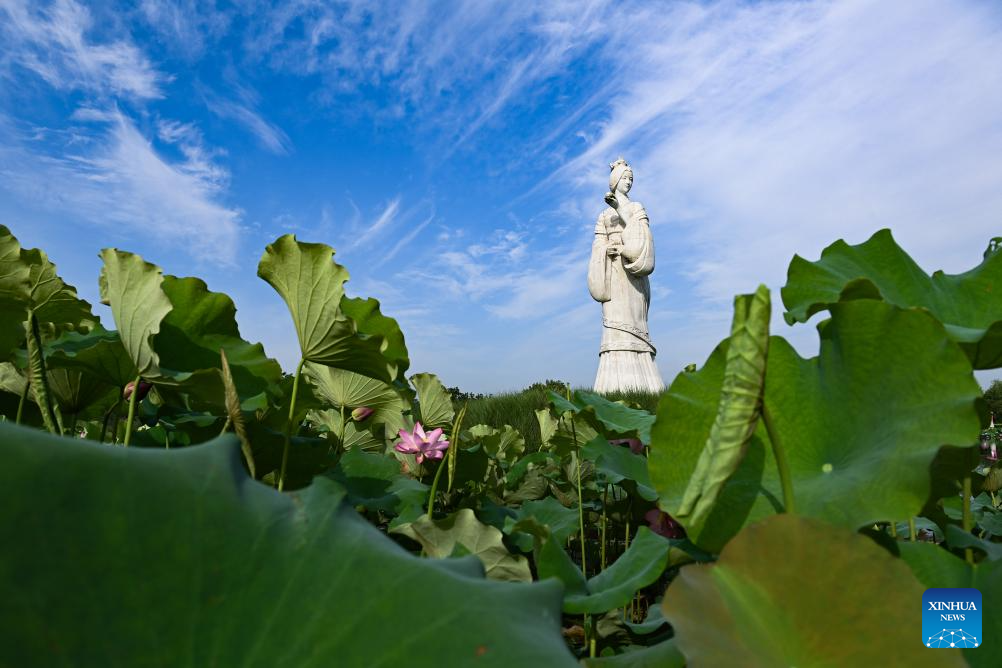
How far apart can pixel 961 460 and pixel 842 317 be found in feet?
0.92

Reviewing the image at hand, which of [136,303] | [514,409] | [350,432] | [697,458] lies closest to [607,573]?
[697,458]

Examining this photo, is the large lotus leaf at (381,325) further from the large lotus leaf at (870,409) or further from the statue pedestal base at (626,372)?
the statue pedestal base at (626,372)

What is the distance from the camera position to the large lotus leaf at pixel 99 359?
38.1 inches

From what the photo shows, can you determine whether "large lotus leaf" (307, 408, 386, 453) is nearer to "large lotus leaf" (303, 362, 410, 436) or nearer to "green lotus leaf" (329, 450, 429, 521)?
"large lotus leaf" (303, 362, 410, 436)

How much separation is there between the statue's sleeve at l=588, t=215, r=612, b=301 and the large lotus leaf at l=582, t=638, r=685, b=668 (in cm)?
937

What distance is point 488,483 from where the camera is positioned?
205 cm

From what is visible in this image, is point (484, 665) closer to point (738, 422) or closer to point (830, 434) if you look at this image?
point (738, 422)

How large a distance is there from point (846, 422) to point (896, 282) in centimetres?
41

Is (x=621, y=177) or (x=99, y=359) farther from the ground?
(x=621, y=177)

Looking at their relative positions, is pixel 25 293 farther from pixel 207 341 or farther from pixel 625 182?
pixel 625 182

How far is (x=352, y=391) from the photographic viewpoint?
1.68 meters

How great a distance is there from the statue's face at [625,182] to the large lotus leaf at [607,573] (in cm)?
965

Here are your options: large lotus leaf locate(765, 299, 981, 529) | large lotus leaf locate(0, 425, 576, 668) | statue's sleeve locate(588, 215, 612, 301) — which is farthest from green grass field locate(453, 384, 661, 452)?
large lotus leaf locate(0, 425, 576, 668)

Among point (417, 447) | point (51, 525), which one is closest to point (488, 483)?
point (417, 447)
